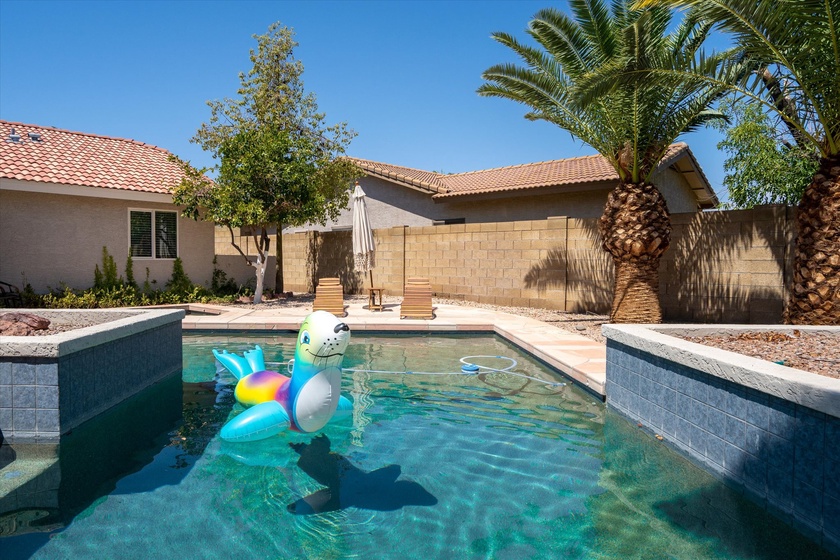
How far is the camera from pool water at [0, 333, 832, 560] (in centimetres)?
348

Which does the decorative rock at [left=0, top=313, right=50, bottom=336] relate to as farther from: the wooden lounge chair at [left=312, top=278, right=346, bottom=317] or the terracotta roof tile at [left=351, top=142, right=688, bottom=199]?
the terracotta roof tile at [left=351, top=142, right=688, bottom=199]

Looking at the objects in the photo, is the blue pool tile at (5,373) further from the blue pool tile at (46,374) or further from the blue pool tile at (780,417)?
the blue pool tile at (780,417)

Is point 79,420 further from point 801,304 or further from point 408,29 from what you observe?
point 408,29

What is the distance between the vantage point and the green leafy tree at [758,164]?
1816cm

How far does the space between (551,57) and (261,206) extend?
26.7 ft

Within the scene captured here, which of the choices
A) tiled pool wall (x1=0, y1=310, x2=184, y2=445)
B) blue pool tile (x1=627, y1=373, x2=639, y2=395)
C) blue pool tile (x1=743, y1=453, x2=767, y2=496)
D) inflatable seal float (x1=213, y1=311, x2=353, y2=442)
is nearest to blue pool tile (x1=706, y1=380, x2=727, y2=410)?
blue pool tile (x1=743, y1=453, x2=767, y2=496)

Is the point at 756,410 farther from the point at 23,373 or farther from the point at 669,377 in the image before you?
the point at 23,373

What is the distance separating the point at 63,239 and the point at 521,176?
1494 centimetres

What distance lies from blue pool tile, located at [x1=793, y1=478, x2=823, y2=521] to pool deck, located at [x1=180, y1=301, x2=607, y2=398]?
3.01 meters

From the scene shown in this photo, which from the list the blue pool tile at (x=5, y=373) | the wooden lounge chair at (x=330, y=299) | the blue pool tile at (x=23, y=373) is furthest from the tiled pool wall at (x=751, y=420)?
the wooden lounge chair at (x=330, y=299)

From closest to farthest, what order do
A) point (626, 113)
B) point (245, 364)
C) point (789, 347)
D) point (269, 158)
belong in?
point (789, 347) < point (245, 364) < point (626, 113) < point (269, 158)

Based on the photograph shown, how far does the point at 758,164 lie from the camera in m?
19.1

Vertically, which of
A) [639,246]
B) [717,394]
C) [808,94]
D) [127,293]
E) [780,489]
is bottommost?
[780,489]

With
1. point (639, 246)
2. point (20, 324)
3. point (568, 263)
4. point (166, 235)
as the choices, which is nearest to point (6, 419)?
point (20, 324)
